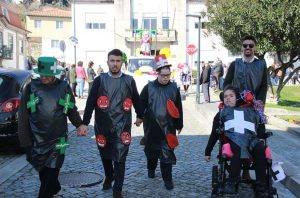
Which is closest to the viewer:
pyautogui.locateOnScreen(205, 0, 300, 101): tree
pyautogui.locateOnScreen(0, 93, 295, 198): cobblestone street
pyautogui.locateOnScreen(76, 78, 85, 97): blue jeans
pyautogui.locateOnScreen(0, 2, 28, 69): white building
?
pyautogui.locateOnScreen(0, 93, 295, 198): cobblestone street

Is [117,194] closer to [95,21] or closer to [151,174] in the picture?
[151,174]

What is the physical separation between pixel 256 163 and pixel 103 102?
1.99m

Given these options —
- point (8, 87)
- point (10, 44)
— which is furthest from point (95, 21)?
point (8, 87)

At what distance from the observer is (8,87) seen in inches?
335

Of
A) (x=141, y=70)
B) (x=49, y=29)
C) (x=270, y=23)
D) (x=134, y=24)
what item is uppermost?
(x=49, y=29)

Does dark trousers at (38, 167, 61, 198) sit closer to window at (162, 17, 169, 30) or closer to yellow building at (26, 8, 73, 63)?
window at (162, 17, 169, 30)

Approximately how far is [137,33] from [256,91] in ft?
142

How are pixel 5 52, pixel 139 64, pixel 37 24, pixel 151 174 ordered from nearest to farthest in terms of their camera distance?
pixel 151 174
pixel 139 64
pixel 5 52
pixel 37 24

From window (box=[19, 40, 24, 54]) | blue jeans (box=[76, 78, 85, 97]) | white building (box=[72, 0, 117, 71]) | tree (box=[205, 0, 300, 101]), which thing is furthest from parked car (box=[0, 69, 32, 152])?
white building (box=[72, 0, 117, 71])

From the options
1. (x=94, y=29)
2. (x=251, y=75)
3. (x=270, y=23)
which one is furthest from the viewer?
(x=94, y=29)

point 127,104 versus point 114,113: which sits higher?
point 127,104

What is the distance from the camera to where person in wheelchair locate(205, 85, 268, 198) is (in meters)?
5.31

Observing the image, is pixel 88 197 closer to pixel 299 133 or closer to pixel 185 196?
pixel 185 196

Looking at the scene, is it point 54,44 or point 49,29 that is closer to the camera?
point 54,44
